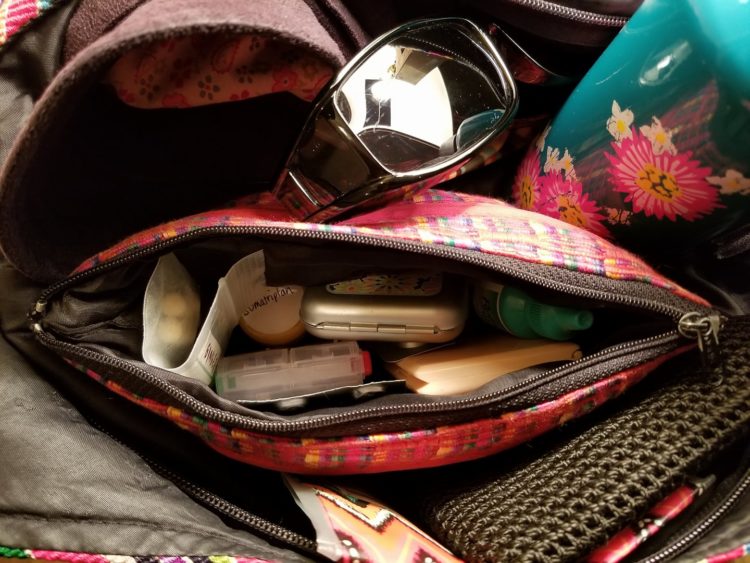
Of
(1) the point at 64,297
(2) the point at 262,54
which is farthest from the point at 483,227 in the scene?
(1) the point at 64,297

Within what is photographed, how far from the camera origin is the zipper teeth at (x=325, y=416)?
0.47m

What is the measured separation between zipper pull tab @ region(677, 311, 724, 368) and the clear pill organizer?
0.28m

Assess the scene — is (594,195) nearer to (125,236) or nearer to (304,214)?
(304,214)

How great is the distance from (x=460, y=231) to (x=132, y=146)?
0.30 meters

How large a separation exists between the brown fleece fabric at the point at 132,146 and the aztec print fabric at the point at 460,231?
0.04 metres

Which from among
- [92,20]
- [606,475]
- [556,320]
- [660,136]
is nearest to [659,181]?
[660,136]

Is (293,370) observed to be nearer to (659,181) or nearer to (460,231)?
(460,231)

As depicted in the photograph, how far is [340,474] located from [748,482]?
1.08ft

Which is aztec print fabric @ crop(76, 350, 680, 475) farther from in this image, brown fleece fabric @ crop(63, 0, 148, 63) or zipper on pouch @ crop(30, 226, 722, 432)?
brown fleece fabric @ crop(63, 0, 148, 63)

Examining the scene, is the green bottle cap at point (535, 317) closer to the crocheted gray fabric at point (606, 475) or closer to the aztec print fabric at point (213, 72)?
the crocheted gray fabric at point (606, 475)

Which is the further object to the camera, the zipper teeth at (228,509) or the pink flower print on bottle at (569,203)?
the pink flower print on bottle at (569,203)

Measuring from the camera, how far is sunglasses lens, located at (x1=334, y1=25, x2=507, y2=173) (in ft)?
1.84

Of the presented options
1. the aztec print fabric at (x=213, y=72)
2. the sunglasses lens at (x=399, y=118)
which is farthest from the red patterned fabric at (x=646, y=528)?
the aztec print fabric at (x=213, y=72)

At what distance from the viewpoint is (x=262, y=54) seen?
0.51 meters
